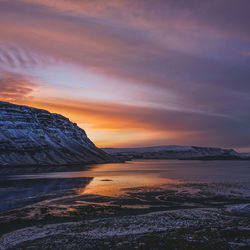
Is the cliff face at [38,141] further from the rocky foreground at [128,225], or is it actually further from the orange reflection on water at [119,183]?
the rocky foreground at [128,225]

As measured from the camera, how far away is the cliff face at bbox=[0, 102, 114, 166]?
424 ft

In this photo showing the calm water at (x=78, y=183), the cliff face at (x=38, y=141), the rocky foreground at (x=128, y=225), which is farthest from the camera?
the cliff face at (x=38, y=141)

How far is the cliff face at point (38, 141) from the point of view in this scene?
129375 mm

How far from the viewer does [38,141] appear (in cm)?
14662

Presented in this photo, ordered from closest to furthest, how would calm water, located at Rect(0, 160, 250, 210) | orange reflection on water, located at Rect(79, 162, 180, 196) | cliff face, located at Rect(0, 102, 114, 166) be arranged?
calm water, located at Rect(0, 160, 250, 210), orange reflection on water, located at Rect(79, 162, 180, 196), cliff face, located at Rect(0, 102, 114, 166)

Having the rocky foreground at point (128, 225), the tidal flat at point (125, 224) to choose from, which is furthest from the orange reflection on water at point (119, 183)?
the rocky foreground at point (128, 225)

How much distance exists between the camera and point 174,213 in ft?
66.4

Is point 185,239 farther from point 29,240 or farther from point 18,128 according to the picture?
point 18,128

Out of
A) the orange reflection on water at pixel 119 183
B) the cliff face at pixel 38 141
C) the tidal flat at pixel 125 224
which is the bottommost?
the orange reflection on water at pixel 119 183

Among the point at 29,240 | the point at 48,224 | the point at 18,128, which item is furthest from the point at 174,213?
the point at 18,128

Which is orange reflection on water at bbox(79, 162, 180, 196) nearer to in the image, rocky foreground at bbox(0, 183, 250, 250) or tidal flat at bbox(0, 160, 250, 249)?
tidal flat at bbox(0, 160, 250, 249)

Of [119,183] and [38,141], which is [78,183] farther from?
[38,141]

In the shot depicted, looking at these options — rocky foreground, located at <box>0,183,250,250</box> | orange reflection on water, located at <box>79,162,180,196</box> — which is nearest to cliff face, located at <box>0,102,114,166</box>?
orange reflection on water, located at <box>79,162,180,196</box>

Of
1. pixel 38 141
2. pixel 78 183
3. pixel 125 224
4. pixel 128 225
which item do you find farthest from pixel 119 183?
pixel 38 141
